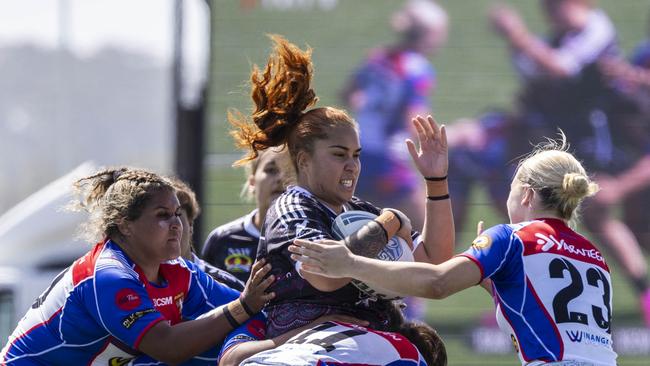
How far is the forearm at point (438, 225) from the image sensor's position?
4.61 m

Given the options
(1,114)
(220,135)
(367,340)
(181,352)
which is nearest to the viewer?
(367,340)

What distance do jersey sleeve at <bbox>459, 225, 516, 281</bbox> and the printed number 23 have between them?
168mm

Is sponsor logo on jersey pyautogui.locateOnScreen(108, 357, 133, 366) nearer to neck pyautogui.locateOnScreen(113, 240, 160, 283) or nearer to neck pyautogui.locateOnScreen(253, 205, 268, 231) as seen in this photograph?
neck pyautogui.locateOnScreen(113, 240, 160, 283)

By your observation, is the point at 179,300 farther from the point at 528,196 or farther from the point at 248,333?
the point at 528,196

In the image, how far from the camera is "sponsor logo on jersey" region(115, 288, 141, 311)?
14.6 feet

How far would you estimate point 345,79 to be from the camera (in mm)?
9672

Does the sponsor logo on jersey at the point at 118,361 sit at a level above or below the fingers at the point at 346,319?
below

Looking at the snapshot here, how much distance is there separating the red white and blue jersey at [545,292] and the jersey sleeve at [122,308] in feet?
4.10

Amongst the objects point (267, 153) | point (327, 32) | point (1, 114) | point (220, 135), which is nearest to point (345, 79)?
point (327, 32)

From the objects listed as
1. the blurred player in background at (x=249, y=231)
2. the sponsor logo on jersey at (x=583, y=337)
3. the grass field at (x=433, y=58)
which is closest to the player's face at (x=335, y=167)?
the sponsor logo on jersey at (x=583, y=337)

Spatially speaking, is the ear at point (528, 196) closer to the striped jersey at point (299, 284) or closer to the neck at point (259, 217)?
the striped jersey at point (299, 284)

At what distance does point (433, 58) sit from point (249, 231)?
11.9 feet

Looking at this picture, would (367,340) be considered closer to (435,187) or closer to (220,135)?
(435,187)

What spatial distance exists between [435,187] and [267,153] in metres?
1.86
